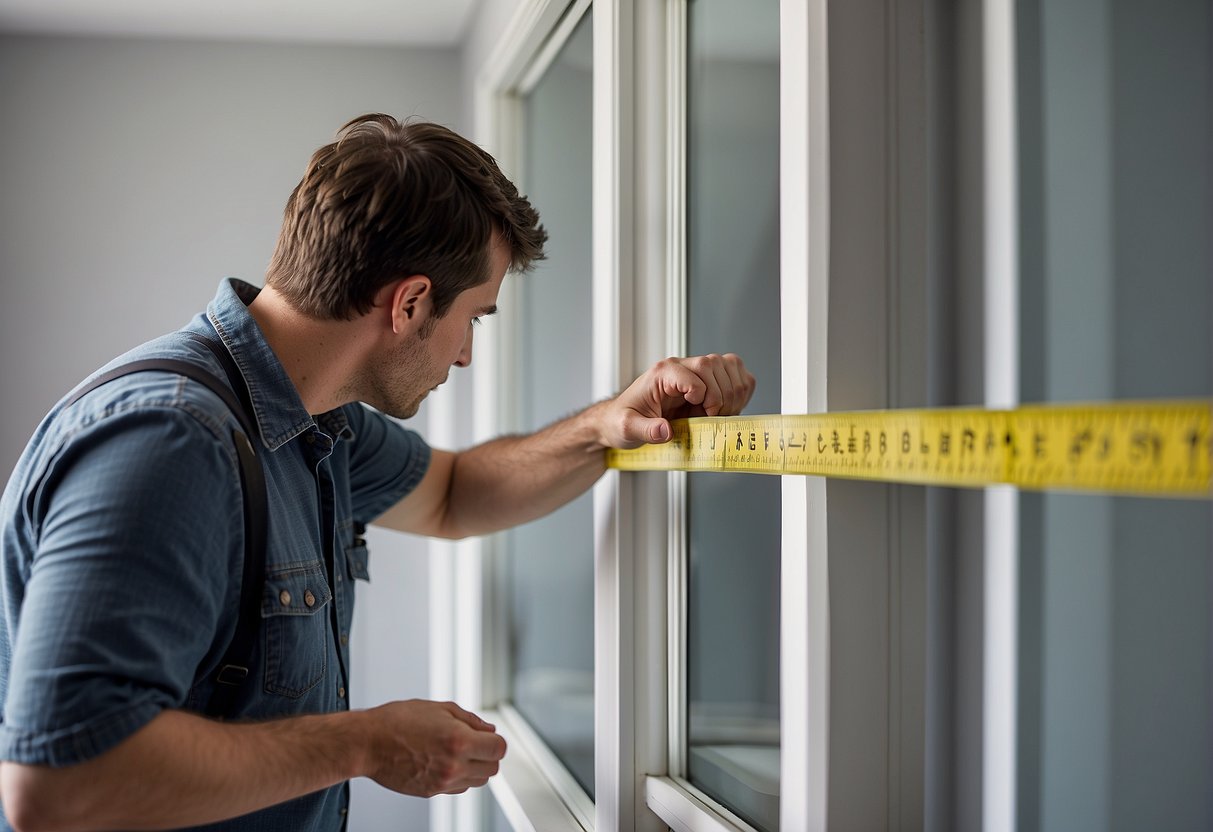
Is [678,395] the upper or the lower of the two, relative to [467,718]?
upper

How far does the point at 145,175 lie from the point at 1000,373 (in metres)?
2.98

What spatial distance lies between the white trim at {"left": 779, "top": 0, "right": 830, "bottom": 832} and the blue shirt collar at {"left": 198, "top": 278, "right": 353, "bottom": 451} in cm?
65

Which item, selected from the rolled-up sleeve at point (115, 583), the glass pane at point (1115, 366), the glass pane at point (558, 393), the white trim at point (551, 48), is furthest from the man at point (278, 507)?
the white trim at point (551, 48)

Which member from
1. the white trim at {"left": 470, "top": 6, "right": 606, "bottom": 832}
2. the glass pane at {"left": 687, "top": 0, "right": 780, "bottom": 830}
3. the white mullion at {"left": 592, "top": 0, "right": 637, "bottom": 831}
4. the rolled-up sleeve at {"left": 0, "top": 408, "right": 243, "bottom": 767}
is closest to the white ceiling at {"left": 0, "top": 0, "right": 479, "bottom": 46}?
the white trim at {"left": 470, "top": 6, "right": 606, "bottom": 832}

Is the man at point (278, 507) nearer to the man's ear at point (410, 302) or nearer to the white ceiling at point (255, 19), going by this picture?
the man's ear at point (410, 302)

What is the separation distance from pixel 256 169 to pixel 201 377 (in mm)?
2250

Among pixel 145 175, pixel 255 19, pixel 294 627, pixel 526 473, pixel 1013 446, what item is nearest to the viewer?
pixel 1013 446

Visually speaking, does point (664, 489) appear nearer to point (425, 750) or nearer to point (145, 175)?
point (425, 750)

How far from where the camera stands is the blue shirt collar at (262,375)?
124 cm

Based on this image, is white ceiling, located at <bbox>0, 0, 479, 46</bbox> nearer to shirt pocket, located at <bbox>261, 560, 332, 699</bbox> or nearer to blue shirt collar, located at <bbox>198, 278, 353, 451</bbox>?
blue shirt collar, located at <bbox>198, 278, 353, 451</bbox>

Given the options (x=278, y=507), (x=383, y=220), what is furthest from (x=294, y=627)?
(x=383, y=220)

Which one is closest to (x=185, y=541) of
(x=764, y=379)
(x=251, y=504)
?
(x=251, y=504)

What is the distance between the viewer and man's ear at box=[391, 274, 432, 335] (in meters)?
1.29

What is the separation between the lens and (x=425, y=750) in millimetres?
1103
